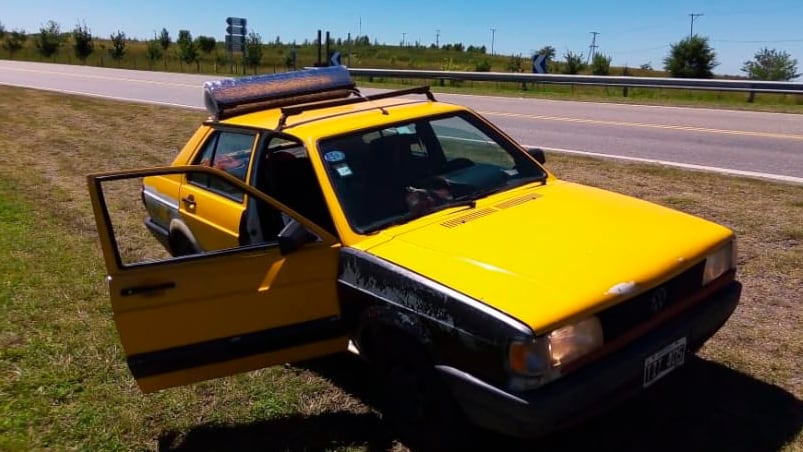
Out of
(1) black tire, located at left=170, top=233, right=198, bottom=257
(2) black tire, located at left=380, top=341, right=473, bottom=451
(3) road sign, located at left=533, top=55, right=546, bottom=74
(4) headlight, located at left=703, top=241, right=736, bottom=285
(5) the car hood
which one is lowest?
(2) black tire, located at left=380, top=341, right=473, bottom=451

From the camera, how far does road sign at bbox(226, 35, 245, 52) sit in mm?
29508

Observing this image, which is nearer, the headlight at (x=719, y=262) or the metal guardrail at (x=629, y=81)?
the headlight at (x=719, y=262)

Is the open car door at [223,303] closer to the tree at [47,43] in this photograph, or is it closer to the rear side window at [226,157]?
the rear side window at [226,157]

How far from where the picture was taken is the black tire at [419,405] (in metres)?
2.98

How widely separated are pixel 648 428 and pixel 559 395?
0.99 m

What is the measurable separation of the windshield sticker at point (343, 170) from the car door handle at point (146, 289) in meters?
1.02

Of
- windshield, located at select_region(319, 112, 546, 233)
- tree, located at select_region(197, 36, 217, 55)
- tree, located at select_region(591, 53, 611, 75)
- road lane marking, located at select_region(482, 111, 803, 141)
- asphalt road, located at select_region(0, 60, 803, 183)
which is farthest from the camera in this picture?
tree, located at select_region(197, 36, 217, 55)

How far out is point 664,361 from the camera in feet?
9.98

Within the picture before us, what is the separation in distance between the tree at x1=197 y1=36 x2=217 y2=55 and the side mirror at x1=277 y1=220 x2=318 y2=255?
61.6 meters

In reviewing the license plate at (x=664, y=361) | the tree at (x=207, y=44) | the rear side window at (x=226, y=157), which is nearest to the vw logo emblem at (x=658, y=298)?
the license plate at (x=664, y=361)

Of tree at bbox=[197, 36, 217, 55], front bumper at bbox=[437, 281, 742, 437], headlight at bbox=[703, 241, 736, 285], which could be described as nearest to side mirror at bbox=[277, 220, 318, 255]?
front bumper at bbox=[437, 281, 742, 437]

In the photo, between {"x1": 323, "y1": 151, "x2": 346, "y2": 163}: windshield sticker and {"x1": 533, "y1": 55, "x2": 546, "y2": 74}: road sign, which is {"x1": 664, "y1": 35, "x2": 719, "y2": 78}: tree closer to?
{"x1": 533, "y1": 55, "x2": 546, "y2": 74}: road sign

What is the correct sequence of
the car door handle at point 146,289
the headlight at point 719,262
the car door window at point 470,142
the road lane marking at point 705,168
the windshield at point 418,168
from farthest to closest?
the road lane marking at point 705,168 → the car door window at point 470,142 → the windshield at point 418,168 → the headlight at point 719,262 → the car door handle at point 146,289

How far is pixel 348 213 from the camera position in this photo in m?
3.47
